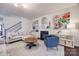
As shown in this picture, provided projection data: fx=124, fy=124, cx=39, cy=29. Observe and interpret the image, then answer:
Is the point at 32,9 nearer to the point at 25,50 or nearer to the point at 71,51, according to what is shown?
the point at 25,50

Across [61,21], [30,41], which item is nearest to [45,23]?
[61,21]

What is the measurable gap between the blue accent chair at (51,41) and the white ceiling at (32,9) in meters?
0.47

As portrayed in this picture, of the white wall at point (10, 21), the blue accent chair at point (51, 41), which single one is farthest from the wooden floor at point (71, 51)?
the white wall at point (10, 21)

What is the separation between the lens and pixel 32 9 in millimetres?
2412

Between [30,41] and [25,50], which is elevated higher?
[30,41]

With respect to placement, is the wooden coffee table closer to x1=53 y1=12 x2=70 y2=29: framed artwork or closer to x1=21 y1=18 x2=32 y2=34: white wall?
x1=21 y1=18 x2=32 y2=34: white wall

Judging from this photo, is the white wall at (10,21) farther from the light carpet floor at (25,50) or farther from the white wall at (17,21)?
the light carpet floor at (25,50)

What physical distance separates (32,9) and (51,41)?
725 millimetres

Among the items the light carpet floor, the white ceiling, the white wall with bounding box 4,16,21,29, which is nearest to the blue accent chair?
the light carpet floor

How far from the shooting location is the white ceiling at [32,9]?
237 centimetres

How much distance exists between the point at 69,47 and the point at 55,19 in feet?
1.98

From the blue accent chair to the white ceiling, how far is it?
0.47m

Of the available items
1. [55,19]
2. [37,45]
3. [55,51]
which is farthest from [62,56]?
[55,19]

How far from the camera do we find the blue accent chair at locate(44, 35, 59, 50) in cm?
239
